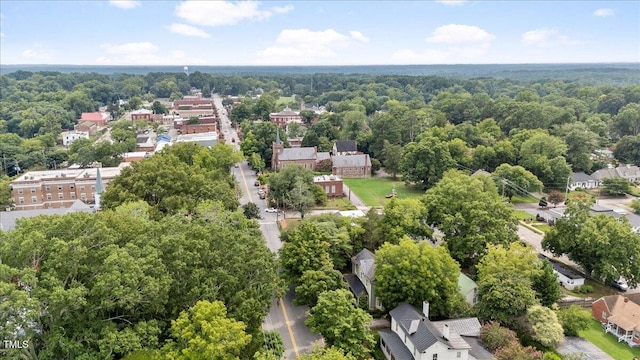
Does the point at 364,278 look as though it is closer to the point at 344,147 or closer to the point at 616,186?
the point at 344,147

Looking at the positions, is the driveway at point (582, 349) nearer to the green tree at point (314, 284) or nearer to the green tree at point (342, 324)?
the green tree at point (342, 324)

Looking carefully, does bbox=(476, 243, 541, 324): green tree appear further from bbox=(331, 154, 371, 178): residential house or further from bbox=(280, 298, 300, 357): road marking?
bbox=(331, 154, 371, 178): residential house

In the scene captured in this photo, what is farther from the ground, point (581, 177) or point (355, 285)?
point (581, 177)

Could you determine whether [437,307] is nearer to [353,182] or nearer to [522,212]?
[522,212]

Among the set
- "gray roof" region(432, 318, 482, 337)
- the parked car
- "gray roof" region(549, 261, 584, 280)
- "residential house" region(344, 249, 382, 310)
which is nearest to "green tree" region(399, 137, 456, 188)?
"gray roof" region(549, 261, 584, 280)

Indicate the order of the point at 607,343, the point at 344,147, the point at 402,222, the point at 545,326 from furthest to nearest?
the point at 344,147 → the point at 402,222 → the point at 607,343 → the point at 545,326

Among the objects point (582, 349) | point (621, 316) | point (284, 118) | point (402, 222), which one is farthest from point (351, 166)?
point (582, 349)

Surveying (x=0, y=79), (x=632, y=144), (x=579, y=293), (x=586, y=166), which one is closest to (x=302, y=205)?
(x=579, y=293)
